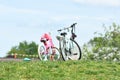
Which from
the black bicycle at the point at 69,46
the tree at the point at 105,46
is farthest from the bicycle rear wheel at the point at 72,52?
the tree at the point at 105,46

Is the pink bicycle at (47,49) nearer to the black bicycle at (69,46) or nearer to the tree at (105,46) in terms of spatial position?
the black bicycle at (69,46)

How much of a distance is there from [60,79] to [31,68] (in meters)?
1.29

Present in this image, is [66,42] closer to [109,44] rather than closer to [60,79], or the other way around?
[60,79]

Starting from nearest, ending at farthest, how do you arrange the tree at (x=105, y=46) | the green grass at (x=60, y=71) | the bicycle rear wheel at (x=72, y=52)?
the green grass at (x=60, y=71) < the bicycle rear wheel at (x=72, y=52) < the tree at (x=105, y=46)

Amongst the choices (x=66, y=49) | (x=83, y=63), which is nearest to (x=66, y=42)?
(x=66, y=49)

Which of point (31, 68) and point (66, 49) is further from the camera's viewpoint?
point (66, 49)

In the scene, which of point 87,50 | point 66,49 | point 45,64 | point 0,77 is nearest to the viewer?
point 0,77

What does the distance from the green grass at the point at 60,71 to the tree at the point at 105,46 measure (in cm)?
2271

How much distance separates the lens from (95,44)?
1463 inches

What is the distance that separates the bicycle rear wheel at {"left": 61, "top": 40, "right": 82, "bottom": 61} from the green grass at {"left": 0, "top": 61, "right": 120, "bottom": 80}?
3045mm

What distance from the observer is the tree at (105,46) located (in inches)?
1374

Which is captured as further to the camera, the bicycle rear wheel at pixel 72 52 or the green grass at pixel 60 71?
the bicycle rear wheel at pixel 72 52

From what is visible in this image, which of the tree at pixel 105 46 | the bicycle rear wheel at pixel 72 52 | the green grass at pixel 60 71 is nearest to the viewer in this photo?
the green grass at pixel 60 71

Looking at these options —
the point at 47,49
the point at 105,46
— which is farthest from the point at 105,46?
the point at 47,49
